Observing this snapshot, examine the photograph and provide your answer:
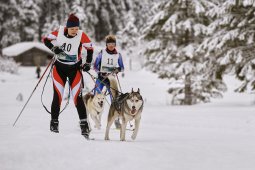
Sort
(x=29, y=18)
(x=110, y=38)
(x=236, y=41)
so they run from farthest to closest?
(x=29, y=18) < (x=236, y=41) < (x=110, y=38)

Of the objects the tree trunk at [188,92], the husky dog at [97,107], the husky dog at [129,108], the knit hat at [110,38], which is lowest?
the tree trunk at [188,92]

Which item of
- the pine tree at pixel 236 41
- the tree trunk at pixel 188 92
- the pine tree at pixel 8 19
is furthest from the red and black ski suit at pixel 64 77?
the pine tree at pixel 8 19

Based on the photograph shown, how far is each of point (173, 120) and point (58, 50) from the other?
273 inches

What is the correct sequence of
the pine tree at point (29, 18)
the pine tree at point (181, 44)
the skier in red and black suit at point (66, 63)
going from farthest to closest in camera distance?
the pine tree at point (29, 18) → the pine tree at point (181, 44) → the skier in red and black suit at point (66, 63)

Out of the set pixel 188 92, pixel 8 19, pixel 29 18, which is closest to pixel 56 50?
pixel 188 92

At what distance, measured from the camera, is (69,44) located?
7.02 metres

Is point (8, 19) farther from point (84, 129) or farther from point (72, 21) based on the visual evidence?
point (84, 129)

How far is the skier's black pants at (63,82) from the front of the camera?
7016mm

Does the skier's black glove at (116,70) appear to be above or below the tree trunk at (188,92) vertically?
above

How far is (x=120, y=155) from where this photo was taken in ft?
17.4

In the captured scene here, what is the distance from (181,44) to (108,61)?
36.8 feet

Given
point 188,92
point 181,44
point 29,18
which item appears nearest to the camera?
point 188,92

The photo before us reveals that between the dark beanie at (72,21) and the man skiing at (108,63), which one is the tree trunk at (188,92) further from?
the dark beanie at (72,21)

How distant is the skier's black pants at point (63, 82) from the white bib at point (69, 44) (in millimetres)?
151
